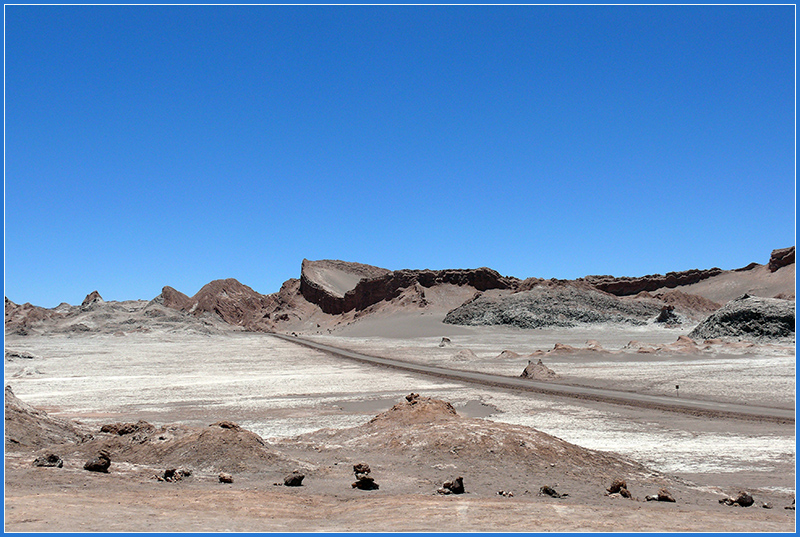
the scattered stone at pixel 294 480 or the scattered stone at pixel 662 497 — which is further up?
the scattered stone at pixel 294 480

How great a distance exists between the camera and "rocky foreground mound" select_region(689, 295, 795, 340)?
4862 cm

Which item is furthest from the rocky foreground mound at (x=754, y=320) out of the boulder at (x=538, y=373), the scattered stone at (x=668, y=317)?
the scattered stone at (x=668, y=317)

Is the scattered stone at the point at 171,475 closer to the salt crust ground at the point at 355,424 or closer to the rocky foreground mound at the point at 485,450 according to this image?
the salt crust ground at the point at 355,424

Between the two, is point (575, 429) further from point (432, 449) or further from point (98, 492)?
point (98, 492)

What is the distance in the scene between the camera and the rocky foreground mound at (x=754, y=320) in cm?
4862

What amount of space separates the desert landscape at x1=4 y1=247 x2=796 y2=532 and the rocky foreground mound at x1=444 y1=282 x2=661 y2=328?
3174cm

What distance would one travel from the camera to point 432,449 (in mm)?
12578

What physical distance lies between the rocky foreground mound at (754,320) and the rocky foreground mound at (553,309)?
3211cm

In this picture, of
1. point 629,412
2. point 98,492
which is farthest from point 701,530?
point 629,412

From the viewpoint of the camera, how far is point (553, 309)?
87.9 meters

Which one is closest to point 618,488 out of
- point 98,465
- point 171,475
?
point 171,475

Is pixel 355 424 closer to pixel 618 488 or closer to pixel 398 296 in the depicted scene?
pixel 618 488

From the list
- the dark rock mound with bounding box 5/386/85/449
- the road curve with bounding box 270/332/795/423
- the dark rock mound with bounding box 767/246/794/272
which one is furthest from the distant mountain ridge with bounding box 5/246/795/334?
the dark rock mound with bounding box 5/386/85/449

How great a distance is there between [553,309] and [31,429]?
3113 inches
